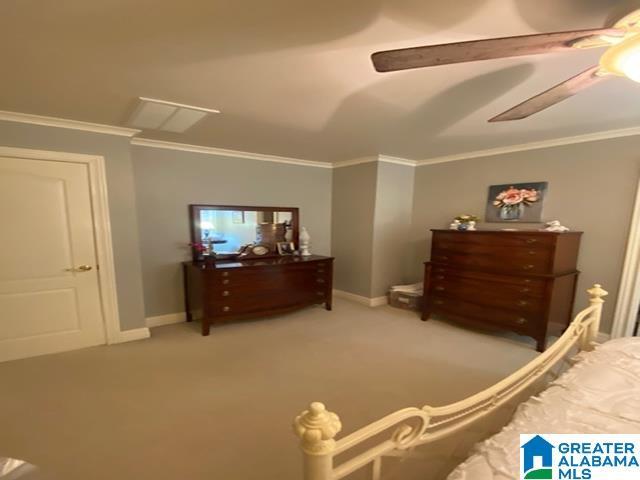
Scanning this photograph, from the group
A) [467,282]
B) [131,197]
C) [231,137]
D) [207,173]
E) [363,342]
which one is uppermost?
[231,137]

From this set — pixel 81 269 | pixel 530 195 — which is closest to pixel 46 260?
pixel 81 269

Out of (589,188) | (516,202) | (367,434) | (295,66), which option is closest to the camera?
(367,434)

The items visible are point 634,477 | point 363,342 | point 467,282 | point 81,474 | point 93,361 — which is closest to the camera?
point 634,477

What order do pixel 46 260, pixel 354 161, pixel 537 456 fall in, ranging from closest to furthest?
pixel 537 456
pixel 46 260
pixel 354 161

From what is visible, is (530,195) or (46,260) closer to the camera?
(46,260)

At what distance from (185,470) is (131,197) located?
8.43 ft

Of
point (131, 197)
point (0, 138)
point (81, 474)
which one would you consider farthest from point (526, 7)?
point (0, 138)

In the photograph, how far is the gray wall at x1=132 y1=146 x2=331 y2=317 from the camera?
3.47 meters

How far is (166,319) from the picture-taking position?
3.70 meters

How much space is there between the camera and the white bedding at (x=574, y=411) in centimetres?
88

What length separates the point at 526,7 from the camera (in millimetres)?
1223

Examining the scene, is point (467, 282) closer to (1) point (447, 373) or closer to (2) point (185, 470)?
(1) point (447, 373)

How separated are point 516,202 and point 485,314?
1.42 meters

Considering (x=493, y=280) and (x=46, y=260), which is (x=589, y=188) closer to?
(x=493, y=280)
